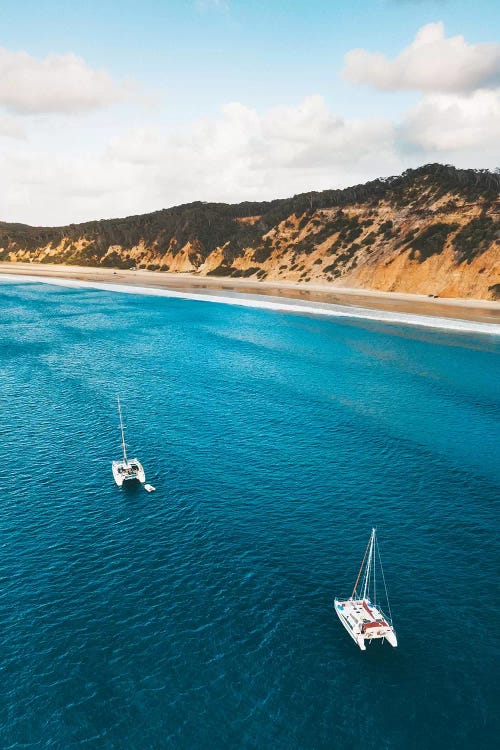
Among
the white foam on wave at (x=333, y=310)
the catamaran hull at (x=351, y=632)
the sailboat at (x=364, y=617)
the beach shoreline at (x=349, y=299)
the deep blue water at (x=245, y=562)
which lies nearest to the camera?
the deep blue water at (x=245, y=562)

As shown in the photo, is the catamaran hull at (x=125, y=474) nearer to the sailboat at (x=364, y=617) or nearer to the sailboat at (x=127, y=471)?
the sailboat at (x=127, y=471)

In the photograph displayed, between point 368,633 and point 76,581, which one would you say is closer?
point 368,633

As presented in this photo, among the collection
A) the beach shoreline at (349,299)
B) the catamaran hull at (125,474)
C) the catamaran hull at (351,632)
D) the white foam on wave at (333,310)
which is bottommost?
the catamaran hull at (351,632)

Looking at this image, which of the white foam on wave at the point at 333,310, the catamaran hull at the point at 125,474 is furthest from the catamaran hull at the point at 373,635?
the white foam on wave at the point at 333,310

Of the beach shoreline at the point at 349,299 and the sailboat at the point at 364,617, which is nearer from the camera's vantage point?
the sailboat at the point at 364,617

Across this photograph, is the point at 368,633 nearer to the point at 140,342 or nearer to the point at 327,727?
the point at 327,727

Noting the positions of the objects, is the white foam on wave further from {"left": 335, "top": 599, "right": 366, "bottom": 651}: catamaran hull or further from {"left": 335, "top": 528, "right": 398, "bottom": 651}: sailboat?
{"left": 335, "top": 599, "right": 366, "bottom": 651}: catamaran hull

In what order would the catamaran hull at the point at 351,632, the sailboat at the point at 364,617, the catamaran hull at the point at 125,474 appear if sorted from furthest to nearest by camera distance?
the catamaran hull at the point at 125,474 < the sailboat at the point at 364,617 < the catamaran hull at the point at 351,632

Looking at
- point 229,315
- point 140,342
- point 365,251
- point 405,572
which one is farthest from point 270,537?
point 365,251
